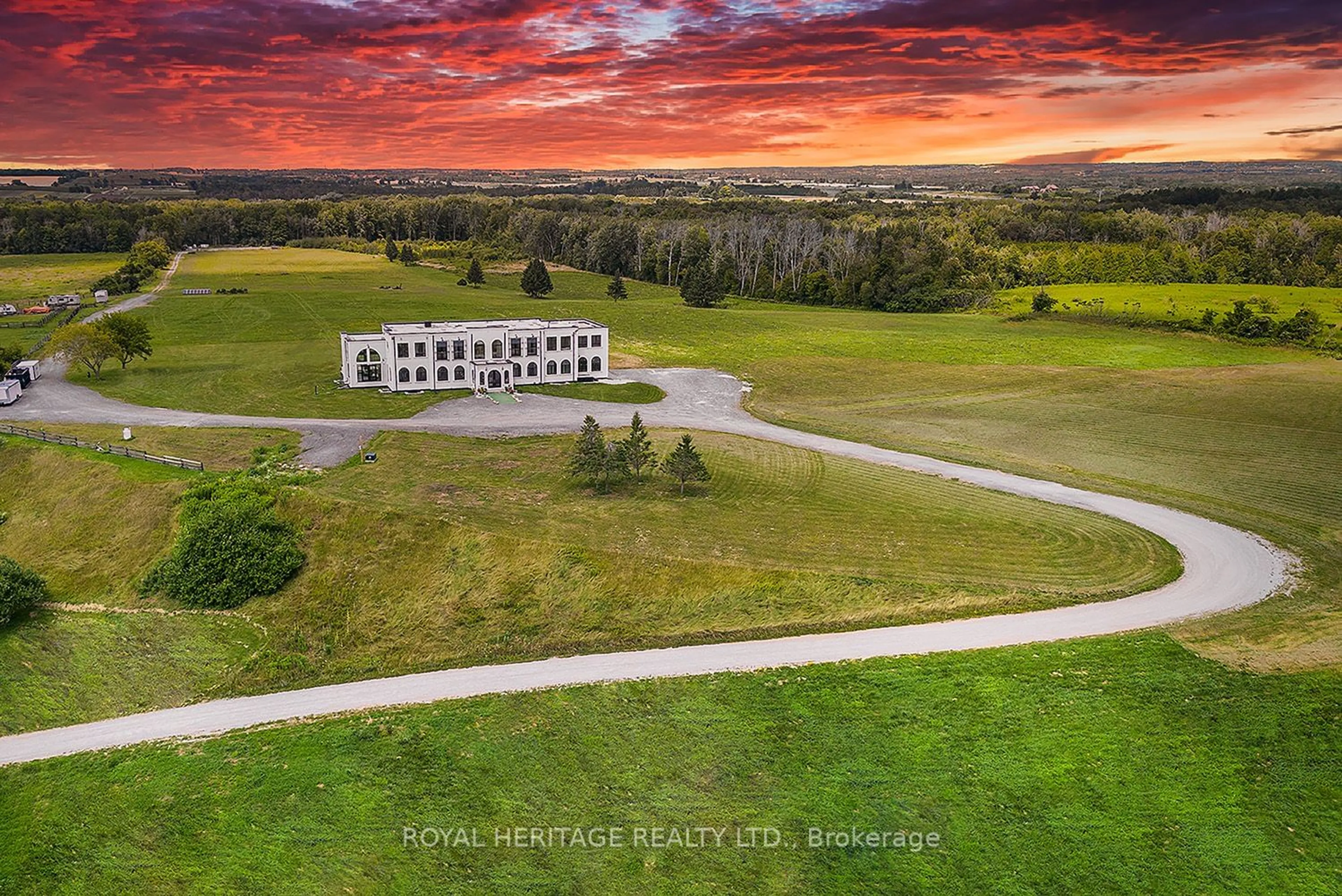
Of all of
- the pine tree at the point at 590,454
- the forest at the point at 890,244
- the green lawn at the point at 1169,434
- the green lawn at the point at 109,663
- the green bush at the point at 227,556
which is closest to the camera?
the green lawn at the point at 109,663

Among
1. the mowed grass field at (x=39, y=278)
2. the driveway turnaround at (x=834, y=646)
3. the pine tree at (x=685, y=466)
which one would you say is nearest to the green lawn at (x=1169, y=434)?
the driveway turnaround at (x=834, y=646)

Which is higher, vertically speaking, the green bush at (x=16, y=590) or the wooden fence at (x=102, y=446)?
the wooden fence at (x=102, y=446)

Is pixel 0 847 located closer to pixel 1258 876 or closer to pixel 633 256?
pixel 1258 876

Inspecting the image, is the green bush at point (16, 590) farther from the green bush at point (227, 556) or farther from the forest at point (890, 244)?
the forest at point (890, 244)

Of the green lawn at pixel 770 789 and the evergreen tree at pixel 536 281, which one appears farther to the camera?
the evergreen tree at pixel 536 281

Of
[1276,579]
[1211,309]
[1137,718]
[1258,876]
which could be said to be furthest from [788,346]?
[1258,876]

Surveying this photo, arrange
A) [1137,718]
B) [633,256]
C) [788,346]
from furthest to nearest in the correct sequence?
[633,256], [788,346], [1137,718]

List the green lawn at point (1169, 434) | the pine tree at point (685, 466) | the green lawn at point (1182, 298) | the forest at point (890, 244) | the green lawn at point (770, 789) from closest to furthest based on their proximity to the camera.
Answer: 1. the green lawn at point (770, 789)
2. the green lawn at point (1169, 434)
3. the pine tree at point (685, 466)
4. the green lawn at point (1182, 298)
5. the forest at point (890, 244)
